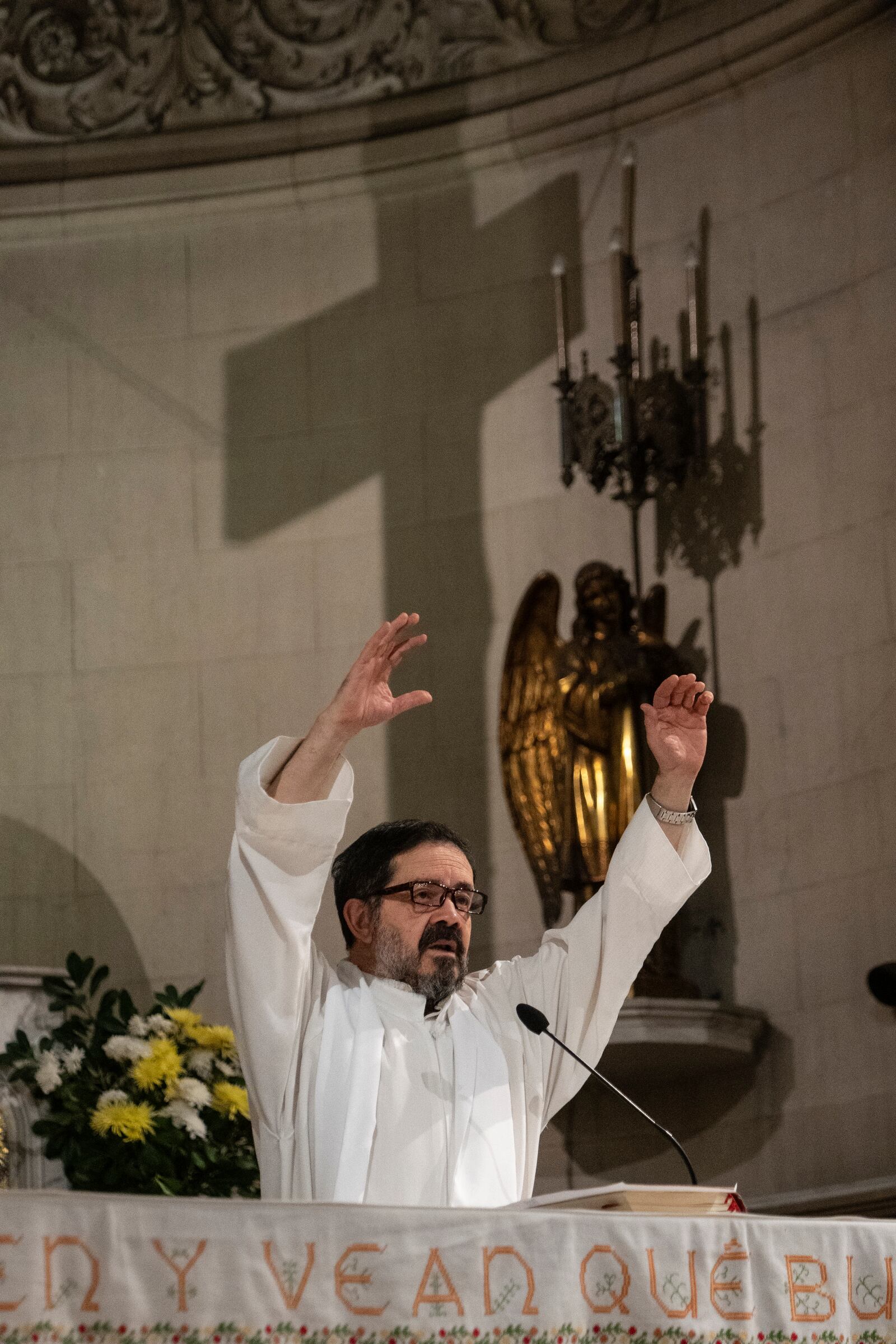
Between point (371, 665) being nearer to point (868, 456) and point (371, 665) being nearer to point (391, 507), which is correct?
point (868, 456)

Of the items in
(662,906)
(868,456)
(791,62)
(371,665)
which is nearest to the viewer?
(371,665)

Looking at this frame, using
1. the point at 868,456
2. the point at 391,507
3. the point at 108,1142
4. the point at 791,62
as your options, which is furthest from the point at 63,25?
the point at 108,1142

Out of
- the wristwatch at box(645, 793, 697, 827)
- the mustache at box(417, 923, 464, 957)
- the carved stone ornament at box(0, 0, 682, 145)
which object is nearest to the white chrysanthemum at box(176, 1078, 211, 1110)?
the mustache at box(417, 923, 464, 957)

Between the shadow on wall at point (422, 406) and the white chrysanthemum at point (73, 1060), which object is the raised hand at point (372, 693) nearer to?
the white chrysanthemum at point (73, 1060)

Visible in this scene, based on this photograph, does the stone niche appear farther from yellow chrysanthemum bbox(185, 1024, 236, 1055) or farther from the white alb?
the white alb

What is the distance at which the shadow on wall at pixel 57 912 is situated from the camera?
7461 mm

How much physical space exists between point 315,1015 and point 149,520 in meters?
4.52

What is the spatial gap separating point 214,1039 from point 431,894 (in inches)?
75.6

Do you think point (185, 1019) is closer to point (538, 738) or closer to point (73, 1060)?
point (73, 1060)

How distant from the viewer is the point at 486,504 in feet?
25.1

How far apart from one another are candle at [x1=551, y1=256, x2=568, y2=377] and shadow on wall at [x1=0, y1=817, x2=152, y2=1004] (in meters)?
2.61

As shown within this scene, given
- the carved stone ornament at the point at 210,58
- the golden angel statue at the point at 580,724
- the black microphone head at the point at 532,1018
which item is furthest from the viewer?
the carved stone ornament at the point at 210,58

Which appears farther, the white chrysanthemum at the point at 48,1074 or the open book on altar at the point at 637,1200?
the white chrysanthemum at the point at 48,1074

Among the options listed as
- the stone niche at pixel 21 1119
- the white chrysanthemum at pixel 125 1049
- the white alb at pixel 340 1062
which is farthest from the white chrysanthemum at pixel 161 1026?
the white alb at pixel 340 1062
